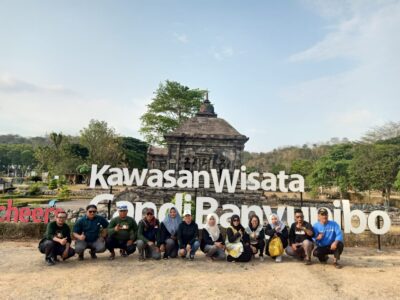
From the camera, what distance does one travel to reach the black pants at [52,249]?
19.7 ft

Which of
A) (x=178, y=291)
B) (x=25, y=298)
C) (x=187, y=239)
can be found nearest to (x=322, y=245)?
(x=187, y=239)

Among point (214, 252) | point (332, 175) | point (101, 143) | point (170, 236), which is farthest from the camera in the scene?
point (101, 143)

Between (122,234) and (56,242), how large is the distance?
4.18 feet

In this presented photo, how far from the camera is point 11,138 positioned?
113 metres

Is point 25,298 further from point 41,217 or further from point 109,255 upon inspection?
point 41,217

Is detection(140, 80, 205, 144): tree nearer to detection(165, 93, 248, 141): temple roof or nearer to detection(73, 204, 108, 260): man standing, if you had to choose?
detection(165, 93, 248, 141): temple roof

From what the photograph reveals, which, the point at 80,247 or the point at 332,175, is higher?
the point at 332,175

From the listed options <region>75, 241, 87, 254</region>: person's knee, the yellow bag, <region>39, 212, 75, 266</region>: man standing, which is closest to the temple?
the yellow bag

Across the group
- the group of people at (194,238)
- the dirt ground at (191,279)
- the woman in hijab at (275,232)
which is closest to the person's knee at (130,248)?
the group of people at (194,238)

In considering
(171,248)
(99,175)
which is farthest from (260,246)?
(99,175)

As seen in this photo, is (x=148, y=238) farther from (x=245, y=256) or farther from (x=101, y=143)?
(x=101, y=143)

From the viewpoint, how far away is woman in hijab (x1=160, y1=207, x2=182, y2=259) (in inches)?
261

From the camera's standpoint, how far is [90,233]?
6508 millimetres

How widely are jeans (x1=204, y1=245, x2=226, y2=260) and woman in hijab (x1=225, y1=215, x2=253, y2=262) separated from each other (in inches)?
5.5
